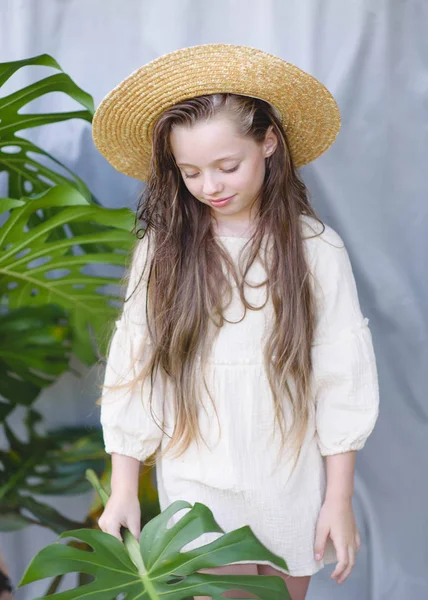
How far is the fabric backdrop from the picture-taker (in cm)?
163

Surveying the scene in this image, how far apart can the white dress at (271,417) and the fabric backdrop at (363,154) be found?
0.54 m

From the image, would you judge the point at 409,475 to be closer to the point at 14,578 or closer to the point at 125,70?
the point at 14,578

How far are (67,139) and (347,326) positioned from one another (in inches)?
32.8

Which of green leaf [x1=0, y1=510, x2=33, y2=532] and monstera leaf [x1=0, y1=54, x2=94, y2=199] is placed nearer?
monstera leaf [x1=0, y1=54, x2=94, y2=199]

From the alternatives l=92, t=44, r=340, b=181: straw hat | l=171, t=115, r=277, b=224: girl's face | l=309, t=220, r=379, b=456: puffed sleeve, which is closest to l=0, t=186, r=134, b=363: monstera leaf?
l=92, t=44, r=340, b=181: straw hat

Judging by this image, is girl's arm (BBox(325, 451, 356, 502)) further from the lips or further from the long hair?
the lips

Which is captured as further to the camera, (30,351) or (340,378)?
(30,351)

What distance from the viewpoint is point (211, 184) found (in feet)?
3.51

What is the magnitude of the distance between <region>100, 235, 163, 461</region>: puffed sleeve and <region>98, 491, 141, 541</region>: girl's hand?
62 millimetres

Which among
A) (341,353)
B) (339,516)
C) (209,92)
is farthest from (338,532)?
(209,92)

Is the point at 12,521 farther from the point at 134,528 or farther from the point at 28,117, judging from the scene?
the point at 28,117

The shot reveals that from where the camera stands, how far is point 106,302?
1577mm

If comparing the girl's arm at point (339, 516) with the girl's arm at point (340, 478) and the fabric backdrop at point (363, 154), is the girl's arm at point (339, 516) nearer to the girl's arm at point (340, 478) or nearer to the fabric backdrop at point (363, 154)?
the girl's arm at point (340, 478)

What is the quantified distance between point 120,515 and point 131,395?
0.55 feet
